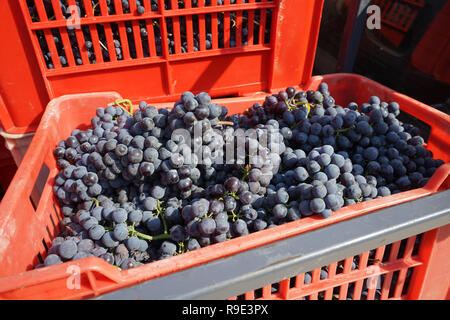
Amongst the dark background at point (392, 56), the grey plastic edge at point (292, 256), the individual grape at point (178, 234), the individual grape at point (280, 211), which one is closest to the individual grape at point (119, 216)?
the individual grape at point (178, 234)

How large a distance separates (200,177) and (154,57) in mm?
660

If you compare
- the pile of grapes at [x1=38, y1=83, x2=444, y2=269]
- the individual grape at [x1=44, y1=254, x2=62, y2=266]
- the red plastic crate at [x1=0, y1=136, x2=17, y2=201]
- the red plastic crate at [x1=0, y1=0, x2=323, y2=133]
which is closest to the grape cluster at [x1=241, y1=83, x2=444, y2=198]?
the pile of grapes at [x1=38, y1=83, x2=444, y2=269]

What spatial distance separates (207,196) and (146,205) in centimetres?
18

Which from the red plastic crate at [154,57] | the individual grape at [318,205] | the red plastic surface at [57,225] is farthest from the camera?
the red plastic crate at [154,57]

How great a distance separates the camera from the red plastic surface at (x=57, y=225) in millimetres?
663

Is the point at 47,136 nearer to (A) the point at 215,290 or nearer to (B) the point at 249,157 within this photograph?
(B) the point at 249,157

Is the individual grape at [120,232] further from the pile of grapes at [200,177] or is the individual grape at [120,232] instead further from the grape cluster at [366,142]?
the grape cluster at [366,142]

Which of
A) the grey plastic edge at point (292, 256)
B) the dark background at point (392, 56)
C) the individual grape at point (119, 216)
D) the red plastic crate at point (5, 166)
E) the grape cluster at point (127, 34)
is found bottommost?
the red plastic crate at point (5, 166)

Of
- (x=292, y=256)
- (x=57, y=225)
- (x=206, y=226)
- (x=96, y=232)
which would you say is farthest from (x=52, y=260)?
(x=292, y=256)

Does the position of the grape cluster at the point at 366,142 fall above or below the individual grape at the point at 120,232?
above

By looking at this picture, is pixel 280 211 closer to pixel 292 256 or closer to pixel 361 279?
pixel 292 256

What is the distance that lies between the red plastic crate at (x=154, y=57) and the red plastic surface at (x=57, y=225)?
0.15 meters

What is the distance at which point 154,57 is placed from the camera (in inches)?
57.0
